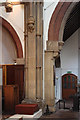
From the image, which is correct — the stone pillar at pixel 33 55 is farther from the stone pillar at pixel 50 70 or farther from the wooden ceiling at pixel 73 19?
the wooden ceiling at pixel 73 19

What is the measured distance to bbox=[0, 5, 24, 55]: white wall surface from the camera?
7162 mm

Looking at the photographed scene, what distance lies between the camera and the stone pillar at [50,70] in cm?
684

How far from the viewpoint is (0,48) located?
8.00 metres

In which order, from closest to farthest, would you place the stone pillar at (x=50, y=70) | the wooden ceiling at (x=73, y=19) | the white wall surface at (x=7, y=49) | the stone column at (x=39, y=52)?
the stone column at (x=39, y=52) → the stone pillar at (x=50, y=70) → the white wall surface at (x=7, y=49) → the wooden ceiling at (x=73, y=19)

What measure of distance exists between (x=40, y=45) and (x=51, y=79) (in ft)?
3.79

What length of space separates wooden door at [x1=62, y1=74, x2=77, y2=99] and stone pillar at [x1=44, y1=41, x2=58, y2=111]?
721 cm

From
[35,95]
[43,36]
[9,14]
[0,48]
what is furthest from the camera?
[0,48]

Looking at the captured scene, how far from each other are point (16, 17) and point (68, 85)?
25.8 feet

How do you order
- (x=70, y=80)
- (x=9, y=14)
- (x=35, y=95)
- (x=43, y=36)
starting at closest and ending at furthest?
(x=35, y=95) < (x=43, y=36) < (x=9, y=14) < (x=70, y=80)

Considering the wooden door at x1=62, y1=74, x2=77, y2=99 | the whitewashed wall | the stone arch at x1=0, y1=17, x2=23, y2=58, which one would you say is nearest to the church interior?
the stone arch at x1=0, y1=17, x2=23, y2=58

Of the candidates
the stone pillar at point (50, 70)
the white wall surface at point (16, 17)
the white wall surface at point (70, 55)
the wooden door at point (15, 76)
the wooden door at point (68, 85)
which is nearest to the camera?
the stone pillar at point (50, 70)

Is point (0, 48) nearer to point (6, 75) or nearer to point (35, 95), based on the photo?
point (6, 75)

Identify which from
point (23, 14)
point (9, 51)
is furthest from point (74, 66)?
point (23, 14)

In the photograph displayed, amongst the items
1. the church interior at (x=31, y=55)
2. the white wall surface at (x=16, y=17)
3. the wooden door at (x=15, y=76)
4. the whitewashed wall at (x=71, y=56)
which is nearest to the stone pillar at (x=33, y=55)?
the church interior at (x=31, y=55)
